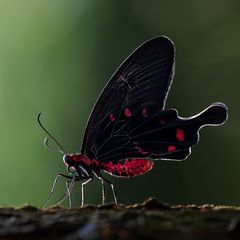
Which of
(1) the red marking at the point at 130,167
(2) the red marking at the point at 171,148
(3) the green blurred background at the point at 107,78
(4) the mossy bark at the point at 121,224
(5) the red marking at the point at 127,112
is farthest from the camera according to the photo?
(3) the green blurred background at the point at 107,78

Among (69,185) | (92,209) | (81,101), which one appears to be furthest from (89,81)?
(92,209)

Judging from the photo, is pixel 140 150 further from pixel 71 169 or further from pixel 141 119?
pixel 71 169

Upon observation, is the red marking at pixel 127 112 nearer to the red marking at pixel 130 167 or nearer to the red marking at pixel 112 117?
the red marking at pixel 112 117

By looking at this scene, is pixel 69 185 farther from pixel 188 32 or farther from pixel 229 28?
pixel 229 28

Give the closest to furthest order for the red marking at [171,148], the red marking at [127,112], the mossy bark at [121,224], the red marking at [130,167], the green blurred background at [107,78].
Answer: the mossy bark at [121,224], the red marking at [130,167], the red marking at [171,148], the red marking at [127,112], the green blurred background at [107,78]

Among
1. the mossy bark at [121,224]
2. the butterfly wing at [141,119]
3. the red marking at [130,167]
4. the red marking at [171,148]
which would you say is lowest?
the mossy bark at [121,224]

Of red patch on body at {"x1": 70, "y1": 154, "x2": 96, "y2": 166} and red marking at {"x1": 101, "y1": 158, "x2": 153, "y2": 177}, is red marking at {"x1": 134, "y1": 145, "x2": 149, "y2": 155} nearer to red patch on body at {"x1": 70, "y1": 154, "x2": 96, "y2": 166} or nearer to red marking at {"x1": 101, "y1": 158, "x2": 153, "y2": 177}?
red marking at {"x1": 101, "y1": 158, "x2": 153, "y2": 177}

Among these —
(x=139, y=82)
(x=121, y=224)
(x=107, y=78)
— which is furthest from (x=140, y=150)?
(x=107, y=78)

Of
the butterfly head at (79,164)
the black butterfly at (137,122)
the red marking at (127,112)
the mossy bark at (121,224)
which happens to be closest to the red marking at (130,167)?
the black butterfly at (137,122)
